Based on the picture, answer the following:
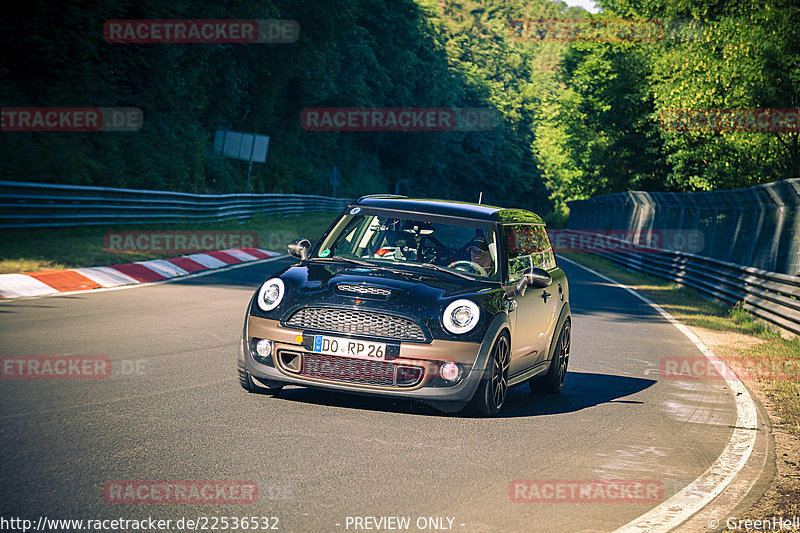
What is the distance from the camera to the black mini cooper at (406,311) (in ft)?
22.7

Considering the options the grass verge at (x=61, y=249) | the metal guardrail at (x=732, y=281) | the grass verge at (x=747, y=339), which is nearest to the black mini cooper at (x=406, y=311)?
the grass verge at (x=747, y=339)

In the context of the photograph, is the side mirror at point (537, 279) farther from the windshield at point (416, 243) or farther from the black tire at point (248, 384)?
the black tire at point (248, 384)

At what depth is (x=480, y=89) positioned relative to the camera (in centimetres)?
10962

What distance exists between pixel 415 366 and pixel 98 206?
16.1m

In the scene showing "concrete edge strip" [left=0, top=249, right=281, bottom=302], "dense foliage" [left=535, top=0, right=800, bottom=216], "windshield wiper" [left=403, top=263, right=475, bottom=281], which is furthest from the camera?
"dense foliage" [left=535, top=0, right=800, bottom=216]

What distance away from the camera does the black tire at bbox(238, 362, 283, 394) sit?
24.7ft

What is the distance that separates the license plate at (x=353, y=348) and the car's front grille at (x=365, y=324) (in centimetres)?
7

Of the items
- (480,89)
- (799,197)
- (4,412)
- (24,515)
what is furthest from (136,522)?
(480,89)

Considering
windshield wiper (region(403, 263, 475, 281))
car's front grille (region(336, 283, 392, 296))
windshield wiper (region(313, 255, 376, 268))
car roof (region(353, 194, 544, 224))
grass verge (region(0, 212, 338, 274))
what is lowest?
grass verge (region(0, 212, 338, 274))

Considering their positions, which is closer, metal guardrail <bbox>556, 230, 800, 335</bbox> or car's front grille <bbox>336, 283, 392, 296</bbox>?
car's front grille <bbox>336, 283, 392, 296</bbox>

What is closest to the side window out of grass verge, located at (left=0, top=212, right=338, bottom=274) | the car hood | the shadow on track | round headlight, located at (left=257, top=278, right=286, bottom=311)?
the car hood

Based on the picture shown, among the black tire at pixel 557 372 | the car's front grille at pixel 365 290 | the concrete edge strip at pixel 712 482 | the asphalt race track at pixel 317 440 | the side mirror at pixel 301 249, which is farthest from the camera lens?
the black tire at pixel 557 372

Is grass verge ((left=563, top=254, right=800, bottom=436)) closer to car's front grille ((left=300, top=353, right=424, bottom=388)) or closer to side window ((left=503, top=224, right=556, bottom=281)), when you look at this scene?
side window ((left=503, top=224, right=556, bottom=281))

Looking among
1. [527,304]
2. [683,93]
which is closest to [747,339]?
[527,304]
